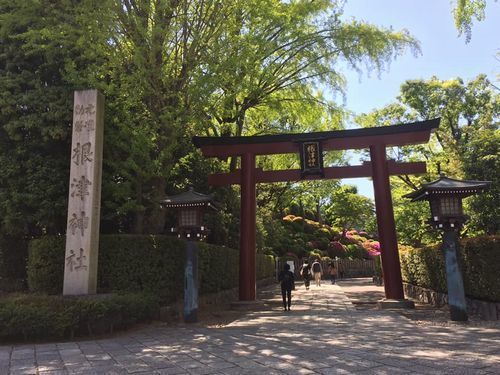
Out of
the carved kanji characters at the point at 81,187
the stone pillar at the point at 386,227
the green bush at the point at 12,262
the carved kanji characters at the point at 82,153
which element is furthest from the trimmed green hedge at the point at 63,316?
the stone pillar at the point at 386,227

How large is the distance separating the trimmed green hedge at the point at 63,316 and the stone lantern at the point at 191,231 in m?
1.49

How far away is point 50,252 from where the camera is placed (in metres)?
10.8

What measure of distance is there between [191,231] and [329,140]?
6171mm

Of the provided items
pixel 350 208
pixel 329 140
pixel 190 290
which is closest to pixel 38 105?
pixel 190 290

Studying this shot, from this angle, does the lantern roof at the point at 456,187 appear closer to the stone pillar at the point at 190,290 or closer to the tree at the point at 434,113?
the stone pillar at the point at 190,290

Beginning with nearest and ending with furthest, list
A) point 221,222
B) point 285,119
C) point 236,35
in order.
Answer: point 236,35
point 221,222
point 285,119

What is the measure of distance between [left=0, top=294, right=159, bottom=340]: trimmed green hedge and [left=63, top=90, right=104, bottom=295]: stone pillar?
2.51 feet

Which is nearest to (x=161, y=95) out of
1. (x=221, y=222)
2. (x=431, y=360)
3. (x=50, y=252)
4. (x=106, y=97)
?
(x=106, y=97)

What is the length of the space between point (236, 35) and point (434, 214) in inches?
322

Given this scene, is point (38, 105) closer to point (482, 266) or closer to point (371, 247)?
point (482, 266)

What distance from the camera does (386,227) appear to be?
1339 cm

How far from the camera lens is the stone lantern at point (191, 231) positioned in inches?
430

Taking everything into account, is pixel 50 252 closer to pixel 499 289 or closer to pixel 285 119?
pixel 499 289

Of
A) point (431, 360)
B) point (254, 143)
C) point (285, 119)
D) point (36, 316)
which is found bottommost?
point (431, 360)
